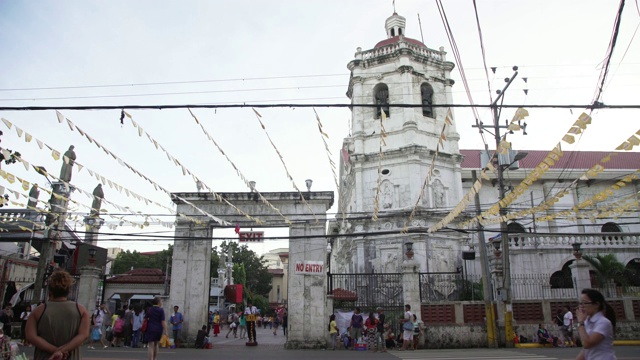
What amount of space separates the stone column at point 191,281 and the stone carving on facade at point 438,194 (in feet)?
57.4

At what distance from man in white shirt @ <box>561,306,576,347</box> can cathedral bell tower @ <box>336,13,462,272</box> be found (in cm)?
1144

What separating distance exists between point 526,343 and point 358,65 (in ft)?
74.5

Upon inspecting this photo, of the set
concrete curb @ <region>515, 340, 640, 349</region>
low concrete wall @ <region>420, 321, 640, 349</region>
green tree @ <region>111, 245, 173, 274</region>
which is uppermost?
green tree @ <region>111, 245, 173, 274</region>

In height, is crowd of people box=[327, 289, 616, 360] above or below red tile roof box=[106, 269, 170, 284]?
below

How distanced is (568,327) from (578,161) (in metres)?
25.6

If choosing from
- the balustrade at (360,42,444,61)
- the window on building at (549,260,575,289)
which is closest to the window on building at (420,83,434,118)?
the balustrade at (360,42,444,61)

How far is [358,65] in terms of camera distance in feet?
111

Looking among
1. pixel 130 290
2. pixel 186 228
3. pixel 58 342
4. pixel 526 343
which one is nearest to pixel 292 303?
pixel 186 228

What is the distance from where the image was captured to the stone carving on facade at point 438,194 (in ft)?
98.2

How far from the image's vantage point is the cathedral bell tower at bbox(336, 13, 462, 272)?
29.6 metres

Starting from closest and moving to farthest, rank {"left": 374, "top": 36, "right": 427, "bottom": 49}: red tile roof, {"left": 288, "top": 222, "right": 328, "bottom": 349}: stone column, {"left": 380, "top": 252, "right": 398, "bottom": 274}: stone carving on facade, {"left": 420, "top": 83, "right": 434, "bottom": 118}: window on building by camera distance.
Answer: {"left": 288, "top": 222, "right": 328, "bottom": 349}: stone column
{"left": 380, "top": 252, "right": 398, "bottom": 274}: stone carving on facade
{"left": 420, "top": 83, "right": 434, "bottom": 118}: window on building
{"left": 374, "top": 36, "right": 427, "bottom": 49}: red tile roof

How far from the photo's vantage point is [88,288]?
17.3 metres

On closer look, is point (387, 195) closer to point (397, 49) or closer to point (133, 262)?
point (397, 49)

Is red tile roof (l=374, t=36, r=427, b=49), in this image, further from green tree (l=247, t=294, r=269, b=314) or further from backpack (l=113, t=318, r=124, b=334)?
green tree (l=247, t=294, r=269, b=314)
